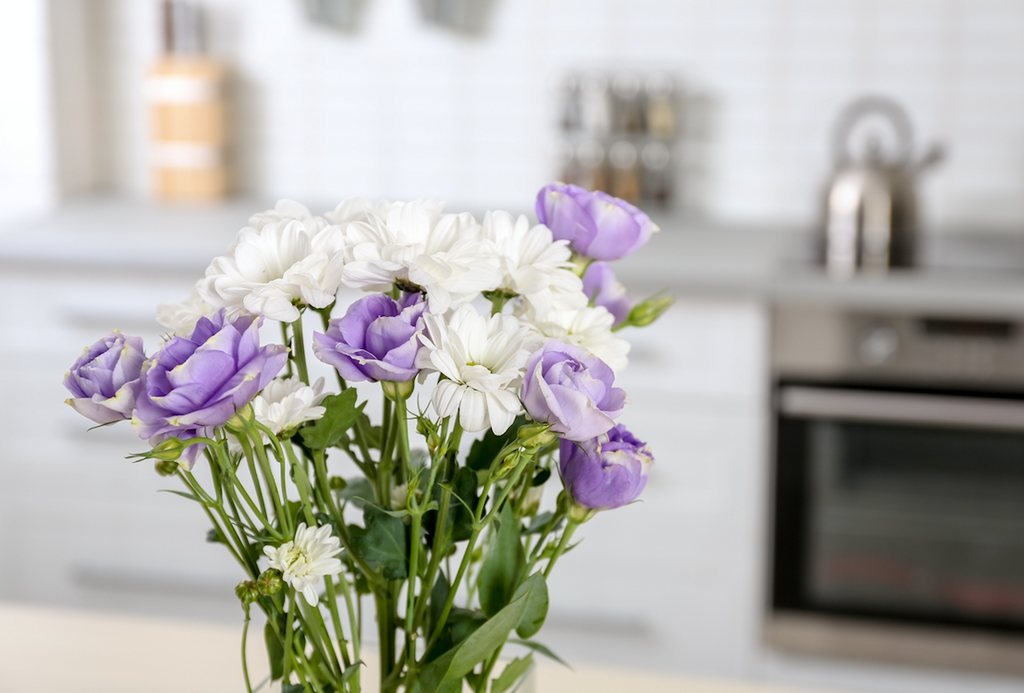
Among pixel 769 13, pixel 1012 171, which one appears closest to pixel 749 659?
pixel 1012 171

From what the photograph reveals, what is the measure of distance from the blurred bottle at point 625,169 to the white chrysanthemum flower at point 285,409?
1.95 meters

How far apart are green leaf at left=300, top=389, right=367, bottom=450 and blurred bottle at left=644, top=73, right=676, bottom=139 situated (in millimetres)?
1943

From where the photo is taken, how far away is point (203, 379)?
463 millimetres

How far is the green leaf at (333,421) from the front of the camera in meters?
0.51

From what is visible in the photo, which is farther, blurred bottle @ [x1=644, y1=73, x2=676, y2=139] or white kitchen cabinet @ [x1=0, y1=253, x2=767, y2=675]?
blurred bottle @ [x1=644, y1=73, x2=676, y2=139]

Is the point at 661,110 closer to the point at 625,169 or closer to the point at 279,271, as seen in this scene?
the point at 625,169

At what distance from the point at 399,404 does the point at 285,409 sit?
53 millimetres

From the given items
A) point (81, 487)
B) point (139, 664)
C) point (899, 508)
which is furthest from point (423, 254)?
point (81, 487)

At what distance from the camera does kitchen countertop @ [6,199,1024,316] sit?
1833 mm

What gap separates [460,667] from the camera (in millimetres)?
527

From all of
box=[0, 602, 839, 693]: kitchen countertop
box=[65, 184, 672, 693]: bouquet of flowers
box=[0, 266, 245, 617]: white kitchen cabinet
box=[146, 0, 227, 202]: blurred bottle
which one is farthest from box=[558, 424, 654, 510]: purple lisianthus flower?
box=[146, 0, 227, 202]: blurred bottle

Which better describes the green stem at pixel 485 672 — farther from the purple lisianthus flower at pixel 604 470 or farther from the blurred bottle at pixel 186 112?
the blurred bottle at pixel 186 112

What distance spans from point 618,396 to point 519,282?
0.07 m

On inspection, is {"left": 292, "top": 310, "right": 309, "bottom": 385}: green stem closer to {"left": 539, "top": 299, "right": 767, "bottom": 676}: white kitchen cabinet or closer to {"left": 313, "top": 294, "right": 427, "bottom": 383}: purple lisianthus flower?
{"left": 313, "top": 294, "right": 427, "bottom": 383}: purple lisianthus flower
